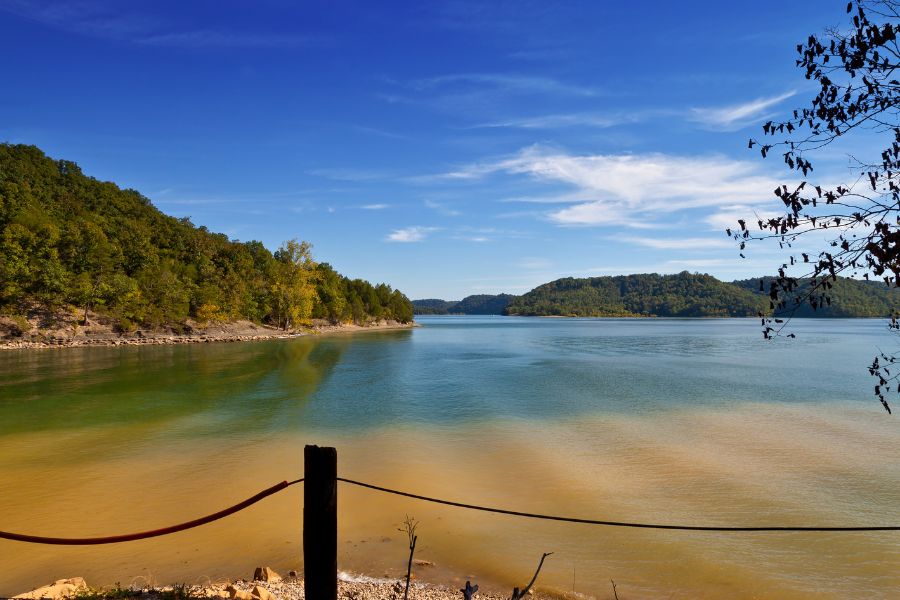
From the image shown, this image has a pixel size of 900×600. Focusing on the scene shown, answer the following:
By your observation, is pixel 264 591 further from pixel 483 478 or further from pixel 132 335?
pixel 132 335

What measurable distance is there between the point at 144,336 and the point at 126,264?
19254mm

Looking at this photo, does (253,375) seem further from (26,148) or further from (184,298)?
(26,148)

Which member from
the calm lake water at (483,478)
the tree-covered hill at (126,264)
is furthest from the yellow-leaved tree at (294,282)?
the calm lake water at (483,478)

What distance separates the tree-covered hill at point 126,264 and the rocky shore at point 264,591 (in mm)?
71388

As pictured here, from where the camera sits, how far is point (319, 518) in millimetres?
4363

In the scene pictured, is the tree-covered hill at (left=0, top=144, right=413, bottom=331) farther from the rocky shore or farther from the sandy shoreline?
the rocky shore

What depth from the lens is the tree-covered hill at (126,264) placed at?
63.4 m

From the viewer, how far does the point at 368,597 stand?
670 cm

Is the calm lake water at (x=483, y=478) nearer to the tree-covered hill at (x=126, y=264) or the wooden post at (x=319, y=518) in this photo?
the wooden post at (x=319, y=518)

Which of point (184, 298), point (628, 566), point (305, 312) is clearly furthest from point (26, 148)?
point (628, 566)

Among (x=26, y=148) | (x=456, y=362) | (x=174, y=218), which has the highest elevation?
(x=26, y=148)

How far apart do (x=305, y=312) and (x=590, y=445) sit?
85825 millimetres

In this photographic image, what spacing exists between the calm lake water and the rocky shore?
1.89 feet

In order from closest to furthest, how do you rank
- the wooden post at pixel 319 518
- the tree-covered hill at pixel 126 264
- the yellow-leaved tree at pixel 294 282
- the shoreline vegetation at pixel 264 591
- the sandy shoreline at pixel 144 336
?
the wooden post at pixel 319 518
the shoreline vegetation at pixel 264 591
the sandy shoreline at pixel 144 336
the tree-covered hill at pixel 126 264
the yellow-leaved tree at pixel 294 282
